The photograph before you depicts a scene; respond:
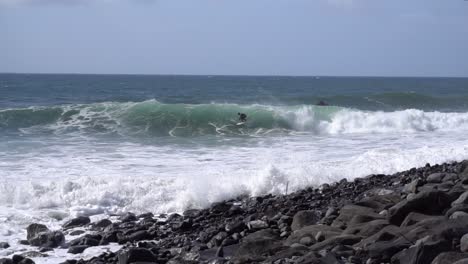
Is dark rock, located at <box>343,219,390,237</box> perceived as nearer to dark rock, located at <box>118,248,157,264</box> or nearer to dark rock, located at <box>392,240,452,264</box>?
dark rock, located at <box>392,240,452,264</box>

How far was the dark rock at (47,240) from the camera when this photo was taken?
27.1ft

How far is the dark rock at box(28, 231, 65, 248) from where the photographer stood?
325 inches

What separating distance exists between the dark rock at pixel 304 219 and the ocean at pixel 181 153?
291 cm

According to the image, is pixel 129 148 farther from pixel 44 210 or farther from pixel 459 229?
pixel 459 229

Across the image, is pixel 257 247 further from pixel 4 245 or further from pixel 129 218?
pixel 4 245

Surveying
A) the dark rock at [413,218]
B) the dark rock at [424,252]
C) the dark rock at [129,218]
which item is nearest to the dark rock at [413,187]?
the dark rock at [413,218]

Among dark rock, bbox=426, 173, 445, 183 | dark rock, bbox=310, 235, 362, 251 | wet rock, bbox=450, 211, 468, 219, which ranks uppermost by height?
wet rock, bbox=450, 211, 468, 219

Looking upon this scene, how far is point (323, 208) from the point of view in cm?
903

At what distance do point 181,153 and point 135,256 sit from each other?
8.97m

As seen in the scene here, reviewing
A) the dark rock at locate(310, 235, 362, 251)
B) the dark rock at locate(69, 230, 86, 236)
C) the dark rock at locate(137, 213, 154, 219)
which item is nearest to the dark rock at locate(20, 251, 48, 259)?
the dark rock at locate(69, 230, 86, 236)

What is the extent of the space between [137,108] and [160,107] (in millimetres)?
900

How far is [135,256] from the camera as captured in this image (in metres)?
6.95

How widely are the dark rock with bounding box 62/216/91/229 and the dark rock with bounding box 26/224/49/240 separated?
0.62 metres

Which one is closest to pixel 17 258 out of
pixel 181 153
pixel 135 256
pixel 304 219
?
pixel 135 256
